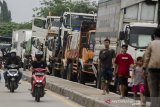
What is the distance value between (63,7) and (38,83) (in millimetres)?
73253

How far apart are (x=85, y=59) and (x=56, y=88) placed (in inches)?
207

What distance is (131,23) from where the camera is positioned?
22.2 metres

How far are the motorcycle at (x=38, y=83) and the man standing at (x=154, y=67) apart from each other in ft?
24.3

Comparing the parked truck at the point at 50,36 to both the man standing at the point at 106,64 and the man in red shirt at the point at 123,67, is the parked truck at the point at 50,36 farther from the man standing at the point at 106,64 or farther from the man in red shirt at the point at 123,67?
the man in red shirt at the point at 123,67

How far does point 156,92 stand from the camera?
11.9m

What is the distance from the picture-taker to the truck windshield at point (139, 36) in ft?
71.9

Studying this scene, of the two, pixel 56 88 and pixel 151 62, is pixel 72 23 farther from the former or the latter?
pixel 151 62

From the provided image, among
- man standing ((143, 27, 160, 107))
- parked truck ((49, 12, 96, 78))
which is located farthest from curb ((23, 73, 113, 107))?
parked truck ((49, 12, 96, 78))

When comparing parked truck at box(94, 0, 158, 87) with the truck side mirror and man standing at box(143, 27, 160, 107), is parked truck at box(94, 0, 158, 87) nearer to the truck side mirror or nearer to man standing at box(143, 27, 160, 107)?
the truck side mirror

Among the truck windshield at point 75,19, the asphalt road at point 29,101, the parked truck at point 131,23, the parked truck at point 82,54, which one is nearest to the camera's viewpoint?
the asphalt road at point 29,101

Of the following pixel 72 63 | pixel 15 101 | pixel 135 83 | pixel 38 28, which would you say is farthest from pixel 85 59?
pixel 38 28

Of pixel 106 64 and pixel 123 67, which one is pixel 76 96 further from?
pixel 123 67

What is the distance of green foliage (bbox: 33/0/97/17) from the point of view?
86.4m

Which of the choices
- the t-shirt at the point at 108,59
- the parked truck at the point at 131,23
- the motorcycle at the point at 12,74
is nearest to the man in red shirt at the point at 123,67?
the t-shirt at the point at 108,59
